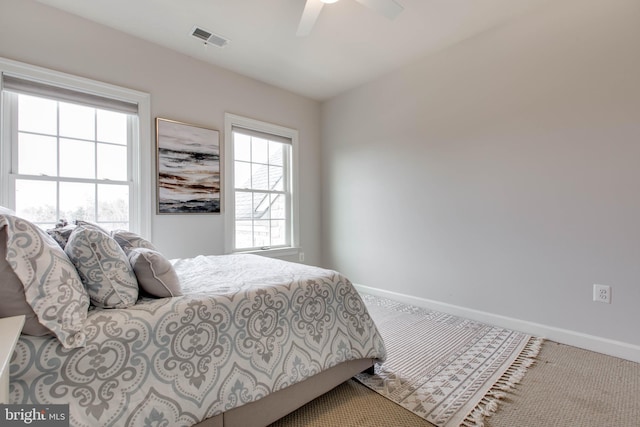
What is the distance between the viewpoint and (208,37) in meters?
2.58

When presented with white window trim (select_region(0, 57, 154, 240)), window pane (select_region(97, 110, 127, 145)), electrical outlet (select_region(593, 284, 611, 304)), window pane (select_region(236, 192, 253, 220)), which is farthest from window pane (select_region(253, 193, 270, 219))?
electrical outlet (select_region(593, 284, 611, 304))

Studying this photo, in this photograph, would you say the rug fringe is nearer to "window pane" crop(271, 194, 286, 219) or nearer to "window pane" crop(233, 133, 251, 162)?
"window pane" crop(271, 194, 286, 219)

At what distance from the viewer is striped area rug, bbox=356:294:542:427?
1.52 m

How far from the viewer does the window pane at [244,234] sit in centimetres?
337

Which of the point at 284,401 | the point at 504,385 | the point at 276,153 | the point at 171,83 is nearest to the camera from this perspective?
the point at 284,401

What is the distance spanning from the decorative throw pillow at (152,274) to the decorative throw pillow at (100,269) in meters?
0.07

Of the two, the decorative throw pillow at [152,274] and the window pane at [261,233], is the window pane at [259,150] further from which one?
the decorative throw pillow at [152,274]

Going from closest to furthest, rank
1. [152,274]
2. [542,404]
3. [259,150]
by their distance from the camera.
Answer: [152,274] → [542,404] → [259,150]

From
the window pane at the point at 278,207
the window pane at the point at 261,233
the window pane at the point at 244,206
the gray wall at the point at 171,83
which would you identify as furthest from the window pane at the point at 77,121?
the window pane at the point at 278,207

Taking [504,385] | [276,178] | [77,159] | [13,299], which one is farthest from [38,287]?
[276,178]

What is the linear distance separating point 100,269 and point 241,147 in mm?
2503

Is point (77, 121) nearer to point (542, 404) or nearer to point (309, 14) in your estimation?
point (309, 14)

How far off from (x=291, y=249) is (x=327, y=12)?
2.56m

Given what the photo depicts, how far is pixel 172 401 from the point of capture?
1.06 m
